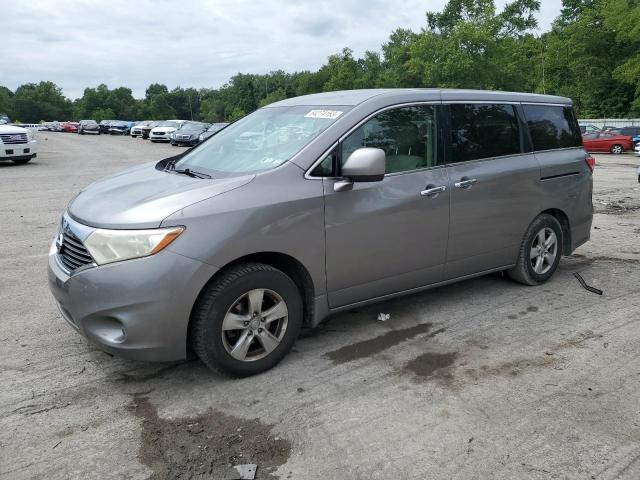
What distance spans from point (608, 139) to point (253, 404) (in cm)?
3088

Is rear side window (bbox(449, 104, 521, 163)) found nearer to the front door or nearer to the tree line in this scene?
the front door

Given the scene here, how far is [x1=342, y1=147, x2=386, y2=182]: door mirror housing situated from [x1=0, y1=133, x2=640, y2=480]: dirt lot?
1.28 metres

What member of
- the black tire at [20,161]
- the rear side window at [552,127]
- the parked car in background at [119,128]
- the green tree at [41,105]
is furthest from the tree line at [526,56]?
the green tree at [41,105]

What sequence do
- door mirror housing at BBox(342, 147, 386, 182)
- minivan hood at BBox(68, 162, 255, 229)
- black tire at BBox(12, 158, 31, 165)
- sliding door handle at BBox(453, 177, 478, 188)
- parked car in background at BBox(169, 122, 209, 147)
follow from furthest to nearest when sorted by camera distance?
parked car in background at BBox(169, 122, 209, 147) < black tire at BBox(12, 158, 31, 165) < sliding door handle at BBox(453, 177, 478, 188) < door mirror housing at BBox(342, 147, 386, 182) < minivan hood at BBox(68, 162, 255, 229)

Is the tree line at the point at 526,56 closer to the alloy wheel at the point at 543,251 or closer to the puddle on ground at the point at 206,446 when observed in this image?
the alloy wheel at the point at 543,251

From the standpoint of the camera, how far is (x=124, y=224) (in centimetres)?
316

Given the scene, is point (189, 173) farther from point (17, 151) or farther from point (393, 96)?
point (17, 151)

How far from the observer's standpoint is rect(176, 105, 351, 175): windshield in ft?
12.6

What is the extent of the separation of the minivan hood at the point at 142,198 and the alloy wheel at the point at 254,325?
0.67m

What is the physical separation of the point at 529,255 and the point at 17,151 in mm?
17174

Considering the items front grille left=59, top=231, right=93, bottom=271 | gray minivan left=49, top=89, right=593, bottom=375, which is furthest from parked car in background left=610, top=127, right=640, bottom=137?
front grille left=59, top=231, right=93, bottom=271

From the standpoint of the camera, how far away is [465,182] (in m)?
4.45

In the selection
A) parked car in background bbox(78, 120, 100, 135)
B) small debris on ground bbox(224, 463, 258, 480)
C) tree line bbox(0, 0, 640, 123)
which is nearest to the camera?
small debris on ground bbox(224, 463, 258, 480)

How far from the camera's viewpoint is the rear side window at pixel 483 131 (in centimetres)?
454
